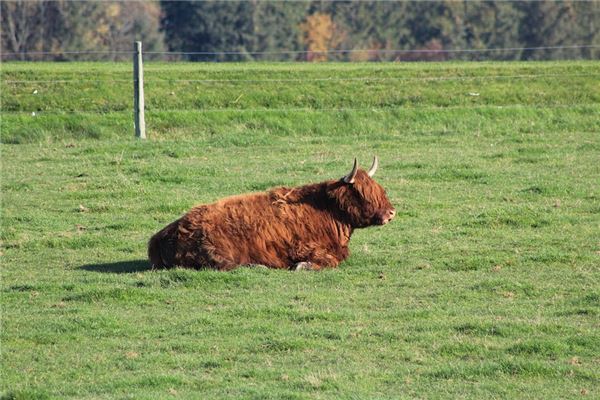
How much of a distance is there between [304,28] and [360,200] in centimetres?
7172

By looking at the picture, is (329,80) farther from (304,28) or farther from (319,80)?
(304,28)

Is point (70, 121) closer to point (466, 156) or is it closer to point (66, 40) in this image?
point (466, 156)

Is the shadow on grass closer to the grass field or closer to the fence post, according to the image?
the grass field

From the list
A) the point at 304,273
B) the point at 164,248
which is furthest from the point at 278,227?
the point at 164,248

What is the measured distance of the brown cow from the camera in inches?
469

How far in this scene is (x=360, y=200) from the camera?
42.0ft

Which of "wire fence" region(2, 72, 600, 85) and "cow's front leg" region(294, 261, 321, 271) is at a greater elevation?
"wire fence" region(2, 72, 600, 85)

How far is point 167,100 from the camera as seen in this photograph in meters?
27.2

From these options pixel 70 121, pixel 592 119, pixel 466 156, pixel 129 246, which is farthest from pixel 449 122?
pixel 129 246

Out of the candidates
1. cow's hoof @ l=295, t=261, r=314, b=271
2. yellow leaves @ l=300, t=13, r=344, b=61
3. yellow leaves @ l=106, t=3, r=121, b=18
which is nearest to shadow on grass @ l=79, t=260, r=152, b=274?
cow's hoof @ l=295, t=261, r=314, b=271

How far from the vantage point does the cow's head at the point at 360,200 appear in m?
12.8

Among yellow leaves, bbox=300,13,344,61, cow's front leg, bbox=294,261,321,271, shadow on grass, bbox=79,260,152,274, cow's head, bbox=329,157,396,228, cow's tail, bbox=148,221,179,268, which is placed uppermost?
cow's head, bbox=329,157,396,228

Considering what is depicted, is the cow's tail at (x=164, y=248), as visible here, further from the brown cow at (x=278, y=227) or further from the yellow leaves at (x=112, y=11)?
the yellow leaves at (x=112, y=11)

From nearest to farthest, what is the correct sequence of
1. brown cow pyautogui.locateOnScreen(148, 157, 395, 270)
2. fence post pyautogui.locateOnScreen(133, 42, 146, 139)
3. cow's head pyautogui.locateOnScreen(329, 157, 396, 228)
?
brown cow pyautogui.locateOnScreen(148, 157, 395, 270) → cow's head pyautogui.locateOnScreen(329, 157, 396, 228) → fence post pyautogui.locateOnScreen(133, 42, 146, 139)
